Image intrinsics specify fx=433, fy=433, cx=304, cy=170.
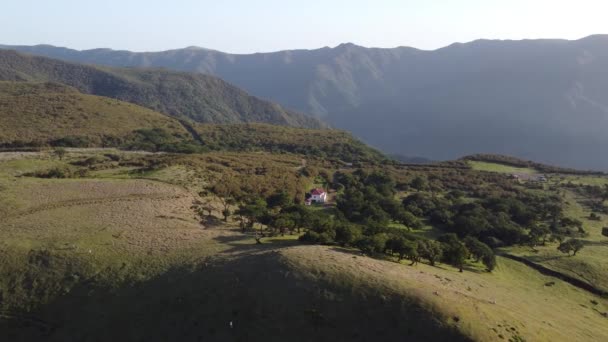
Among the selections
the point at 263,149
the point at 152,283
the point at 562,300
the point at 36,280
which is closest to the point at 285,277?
the point at 152,283

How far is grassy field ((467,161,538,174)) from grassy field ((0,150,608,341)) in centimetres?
8639

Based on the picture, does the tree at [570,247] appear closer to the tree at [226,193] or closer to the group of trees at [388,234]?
the group of trees at [388,234]

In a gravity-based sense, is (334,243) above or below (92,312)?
above

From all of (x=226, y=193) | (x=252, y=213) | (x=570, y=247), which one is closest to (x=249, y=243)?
(x=252, y=213)

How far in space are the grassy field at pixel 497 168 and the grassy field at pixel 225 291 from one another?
86.4 metres

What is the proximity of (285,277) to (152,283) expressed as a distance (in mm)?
11359

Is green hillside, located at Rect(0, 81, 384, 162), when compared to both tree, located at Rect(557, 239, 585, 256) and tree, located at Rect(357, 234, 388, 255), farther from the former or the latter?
tree, located at Rect(557, 239, 585, 256)

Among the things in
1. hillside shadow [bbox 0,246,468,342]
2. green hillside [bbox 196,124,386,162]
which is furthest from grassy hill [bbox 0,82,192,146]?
hillside shadow [bbox 0,246,468,342]

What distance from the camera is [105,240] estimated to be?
138 feet

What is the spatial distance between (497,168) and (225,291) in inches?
4747

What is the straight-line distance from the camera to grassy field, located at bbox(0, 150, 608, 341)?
30469 mm

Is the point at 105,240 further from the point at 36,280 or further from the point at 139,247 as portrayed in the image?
the point at 36,280

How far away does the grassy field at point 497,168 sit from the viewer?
13100 cm

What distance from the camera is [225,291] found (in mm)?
33812
